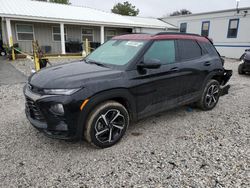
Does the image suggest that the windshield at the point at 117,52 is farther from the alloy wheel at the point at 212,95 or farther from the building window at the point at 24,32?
the building window at the point at 24,32

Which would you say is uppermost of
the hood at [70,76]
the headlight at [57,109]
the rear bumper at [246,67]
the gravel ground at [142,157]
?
the hood at [70,76]

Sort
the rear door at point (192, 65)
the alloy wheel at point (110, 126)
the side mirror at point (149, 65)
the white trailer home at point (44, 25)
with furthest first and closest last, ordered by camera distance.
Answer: the white trailer home at point (44, 25) < the rear door at point (192, 65) < the side mirror at point (149, 65) < the alloy wheel at point (110, 126)

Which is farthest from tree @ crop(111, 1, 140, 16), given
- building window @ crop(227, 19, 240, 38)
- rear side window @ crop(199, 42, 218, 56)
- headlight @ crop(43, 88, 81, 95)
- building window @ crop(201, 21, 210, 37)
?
headlight @ crop(43, 88, 81, 95)

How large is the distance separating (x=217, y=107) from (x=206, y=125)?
128 cm

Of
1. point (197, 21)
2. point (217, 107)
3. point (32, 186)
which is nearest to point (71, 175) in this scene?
point (32, 186)

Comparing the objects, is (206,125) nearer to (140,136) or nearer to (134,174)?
(140,136)

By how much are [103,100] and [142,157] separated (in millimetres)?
1022

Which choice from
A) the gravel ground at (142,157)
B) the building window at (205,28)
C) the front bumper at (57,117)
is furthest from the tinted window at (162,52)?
the building window at (205,28)

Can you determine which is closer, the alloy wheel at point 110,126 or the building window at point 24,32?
the alloy wheel at point 110,126

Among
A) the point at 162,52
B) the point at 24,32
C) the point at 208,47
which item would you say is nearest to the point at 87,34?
the point at 24,32

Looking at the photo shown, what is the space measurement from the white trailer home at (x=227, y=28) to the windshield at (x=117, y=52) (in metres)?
15.8

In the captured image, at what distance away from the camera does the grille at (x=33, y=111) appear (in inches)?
107

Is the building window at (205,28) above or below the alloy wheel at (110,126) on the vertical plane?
above

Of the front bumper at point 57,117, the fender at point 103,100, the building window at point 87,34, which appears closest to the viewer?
the front bumper at point 57,117
